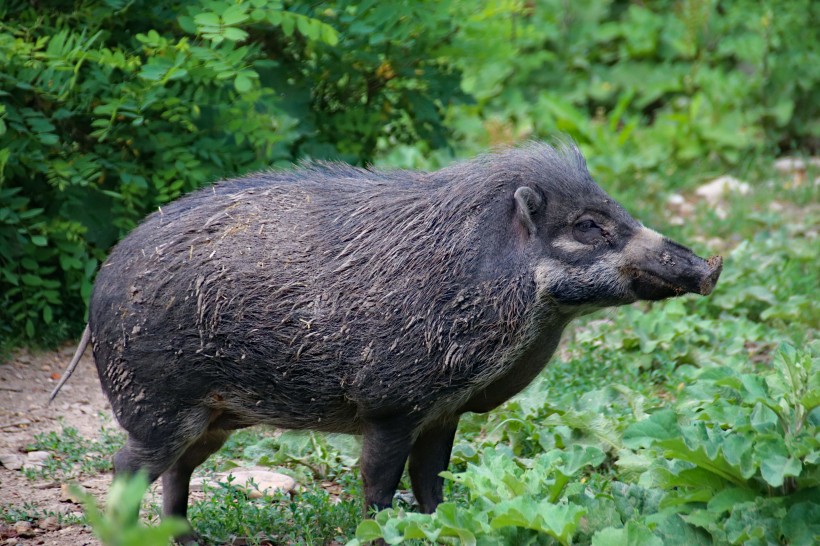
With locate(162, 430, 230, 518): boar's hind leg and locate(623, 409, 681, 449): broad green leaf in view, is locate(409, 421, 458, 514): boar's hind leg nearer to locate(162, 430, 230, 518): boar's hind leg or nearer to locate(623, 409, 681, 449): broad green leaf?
locate(162, 430, 230, 518): boar's hind leg

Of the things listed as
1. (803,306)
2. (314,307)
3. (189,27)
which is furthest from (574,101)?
(314,307)

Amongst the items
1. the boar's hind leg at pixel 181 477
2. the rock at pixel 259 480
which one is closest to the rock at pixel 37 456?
the rock at pixel 259 480

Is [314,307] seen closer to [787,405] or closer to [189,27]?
[787,405]

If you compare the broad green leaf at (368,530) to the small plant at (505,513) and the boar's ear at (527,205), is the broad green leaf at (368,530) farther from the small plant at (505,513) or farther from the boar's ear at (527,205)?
the boar's ear at (527,205)

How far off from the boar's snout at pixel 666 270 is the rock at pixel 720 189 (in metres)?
5.42

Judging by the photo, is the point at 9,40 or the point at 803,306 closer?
the point at 9,40

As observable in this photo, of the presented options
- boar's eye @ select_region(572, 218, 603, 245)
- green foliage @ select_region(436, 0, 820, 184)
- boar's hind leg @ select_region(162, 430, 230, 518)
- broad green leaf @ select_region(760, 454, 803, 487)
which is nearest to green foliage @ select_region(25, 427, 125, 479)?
boar's hind leg @ select_region(162, 430, 230, 518)

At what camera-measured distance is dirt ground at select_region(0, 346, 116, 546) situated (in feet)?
14.5

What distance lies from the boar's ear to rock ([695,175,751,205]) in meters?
5.60

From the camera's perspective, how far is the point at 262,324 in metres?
4.09

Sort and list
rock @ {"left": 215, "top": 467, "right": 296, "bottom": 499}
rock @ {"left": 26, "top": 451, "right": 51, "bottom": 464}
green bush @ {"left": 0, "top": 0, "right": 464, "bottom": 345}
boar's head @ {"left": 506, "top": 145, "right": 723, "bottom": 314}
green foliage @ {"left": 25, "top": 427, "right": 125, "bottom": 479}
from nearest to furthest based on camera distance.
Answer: boar's head @ {"left": 506, "top": 145, "right": 723, "bottom": 314}, rock @ {"left": 215, "top": 467, "right": 296, "bottom": 499}, green foliage @ {"left": 25, "top": 427, "right": 125, "bottom": 479}, rock @ {"left": 26, "top": 451, "right": 51, "bottom": 464}, green bush @ {"left": 0, "top": 0, "right": 464, "bottom": 345}

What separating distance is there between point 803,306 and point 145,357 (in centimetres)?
444

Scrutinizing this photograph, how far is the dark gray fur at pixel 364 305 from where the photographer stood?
404 centimetres

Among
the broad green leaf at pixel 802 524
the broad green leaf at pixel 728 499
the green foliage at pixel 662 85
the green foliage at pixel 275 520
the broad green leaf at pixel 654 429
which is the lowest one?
the green foliage at pixel 662 85
